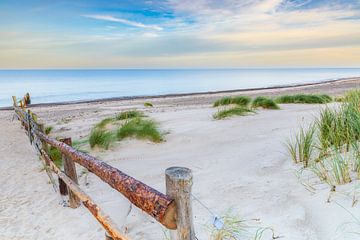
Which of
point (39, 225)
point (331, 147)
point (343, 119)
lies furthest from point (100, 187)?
point (343, 119)

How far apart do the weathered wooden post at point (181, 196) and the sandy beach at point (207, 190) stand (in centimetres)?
132

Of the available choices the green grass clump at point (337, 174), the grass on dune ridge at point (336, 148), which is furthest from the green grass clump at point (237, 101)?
the green grass clump at point (337, 174)

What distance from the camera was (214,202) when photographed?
332 centimetres

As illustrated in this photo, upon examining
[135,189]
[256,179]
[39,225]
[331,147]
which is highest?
[135,189]

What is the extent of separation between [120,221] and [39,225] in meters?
1.07

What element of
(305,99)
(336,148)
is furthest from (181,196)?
(305,99)

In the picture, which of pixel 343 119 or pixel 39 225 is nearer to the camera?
pixel 39 225

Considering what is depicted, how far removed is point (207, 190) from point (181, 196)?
2.39 metres

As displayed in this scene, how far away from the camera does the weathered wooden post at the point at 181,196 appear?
1.36 meters

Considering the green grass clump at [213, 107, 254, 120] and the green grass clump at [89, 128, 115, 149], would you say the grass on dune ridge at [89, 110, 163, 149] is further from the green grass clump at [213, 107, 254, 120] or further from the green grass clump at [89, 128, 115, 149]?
the green grass clump at [213, 107, 254, 120]

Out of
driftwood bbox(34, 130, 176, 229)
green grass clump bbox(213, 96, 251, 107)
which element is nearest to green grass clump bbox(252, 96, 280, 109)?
green grass clump bbox(213, 96, 251, 107)

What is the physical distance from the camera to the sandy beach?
8.73 feet

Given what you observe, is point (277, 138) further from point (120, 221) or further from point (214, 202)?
point (120, 221)

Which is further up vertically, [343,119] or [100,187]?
[343,119]
